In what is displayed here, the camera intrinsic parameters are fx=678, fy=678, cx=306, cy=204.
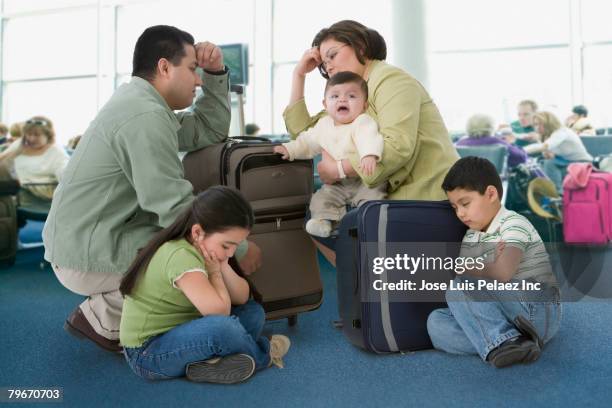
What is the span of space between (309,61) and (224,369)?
3.85 ft

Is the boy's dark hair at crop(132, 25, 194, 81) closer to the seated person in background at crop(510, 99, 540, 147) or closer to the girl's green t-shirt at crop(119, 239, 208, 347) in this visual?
the girl's green t-shirt at crop(119, 239, 208, 347)

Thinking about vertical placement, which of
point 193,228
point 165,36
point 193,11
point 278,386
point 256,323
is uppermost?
point 193,11

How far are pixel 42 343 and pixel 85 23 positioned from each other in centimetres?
978

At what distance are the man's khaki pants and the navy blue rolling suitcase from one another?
0.76 meters

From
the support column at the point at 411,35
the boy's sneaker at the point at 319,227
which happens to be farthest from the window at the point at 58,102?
the boy's sneaker at the point at 319,227

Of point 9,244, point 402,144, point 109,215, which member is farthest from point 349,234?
point 9,244

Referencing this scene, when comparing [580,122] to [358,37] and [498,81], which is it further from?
[358,37]

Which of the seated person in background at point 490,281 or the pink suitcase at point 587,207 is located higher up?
the pink suitcase at point 587,207

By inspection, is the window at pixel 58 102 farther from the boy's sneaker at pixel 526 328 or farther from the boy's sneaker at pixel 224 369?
the boy's sneaker at pixel 526 328

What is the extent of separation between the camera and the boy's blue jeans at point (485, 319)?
2.00 m

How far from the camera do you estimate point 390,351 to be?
213cm

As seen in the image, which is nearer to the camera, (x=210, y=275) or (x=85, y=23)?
(x=210, y=275)

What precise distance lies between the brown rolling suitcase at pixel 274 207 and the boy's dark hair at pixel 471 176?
57 centimetres

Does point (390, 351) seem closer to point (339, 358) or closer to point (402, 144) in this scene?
point (339, 358)
